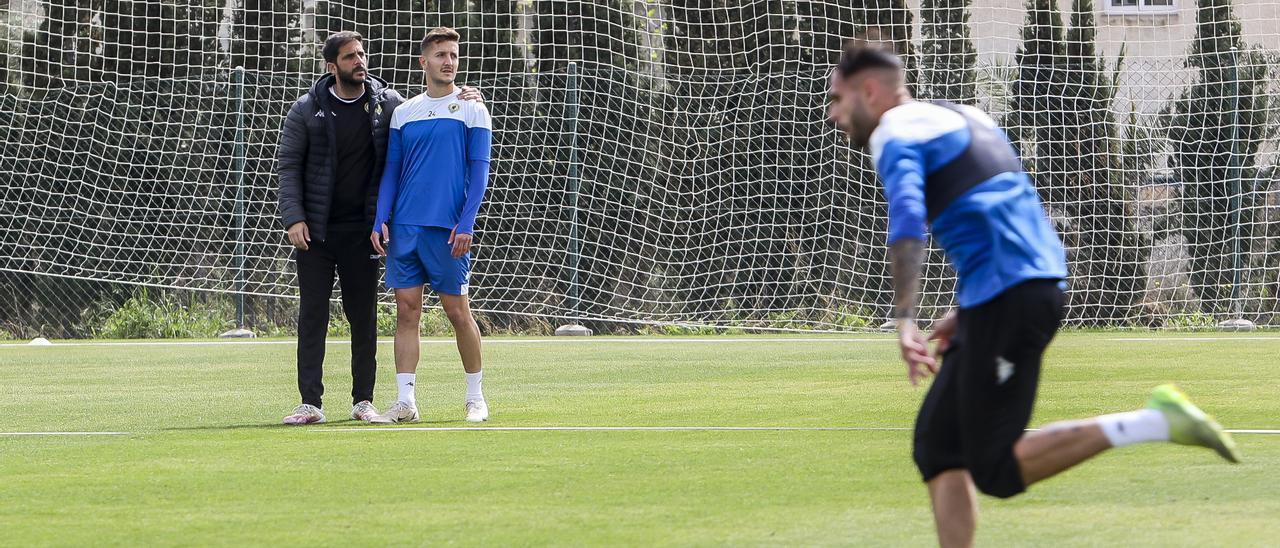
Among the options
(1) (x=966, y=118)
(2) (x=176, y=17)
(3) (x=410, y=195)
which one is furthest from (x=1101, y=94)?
(1) (x=966, y=118)

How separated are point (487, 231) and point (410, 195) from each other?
10390mm

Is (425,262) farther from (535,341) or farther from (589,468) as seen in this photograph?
(535,341)

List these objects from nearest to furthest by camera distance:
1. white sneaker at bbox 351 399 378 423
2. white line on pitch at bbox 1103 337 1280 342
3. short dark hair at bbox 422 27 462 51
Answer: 1. short dark hair at bbox 422 27 462 51
2. white sneaker at bbox 351 399 378 423
3. white line on pitch at bbox 1103 337 1280 342

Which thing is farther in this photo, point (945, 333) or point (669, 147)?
point (669, 147)

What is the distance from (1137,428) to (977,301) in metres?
0.53

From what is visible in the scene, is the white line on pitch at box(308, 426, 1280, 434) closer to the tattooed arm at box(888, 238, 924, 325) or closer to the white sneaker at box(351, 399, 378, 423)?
the white sneaker at box(351, 399, 378, 423)

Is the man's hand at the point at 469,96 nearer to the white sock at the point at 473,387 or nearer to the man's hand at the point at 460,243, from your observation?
the man's hand at the point at 460,243

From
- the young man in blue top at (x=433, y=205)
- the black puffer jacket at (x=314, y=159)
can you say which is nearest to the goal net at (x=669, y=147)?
the black puffer jacket at (x=314, y=159)

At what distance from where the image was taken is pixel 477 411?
8.60 metres

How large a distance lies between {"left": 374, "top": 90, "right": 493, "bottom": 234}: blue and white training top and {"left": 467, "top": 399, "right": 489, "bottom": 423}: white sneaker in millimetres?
891

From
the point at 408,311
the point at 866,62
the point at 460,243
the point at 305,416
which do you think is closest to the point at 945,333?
the point at 866,62

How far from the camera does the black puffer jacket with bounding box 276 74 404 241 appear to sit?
864cm

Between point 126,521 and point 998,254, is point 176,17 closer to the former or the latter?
point 126,521

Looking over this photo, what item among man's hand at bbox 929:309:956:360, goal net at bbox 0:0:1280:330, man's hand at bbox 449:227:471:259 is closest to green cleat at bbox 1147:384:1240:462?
man's hand at bbox 929:309:956:360
